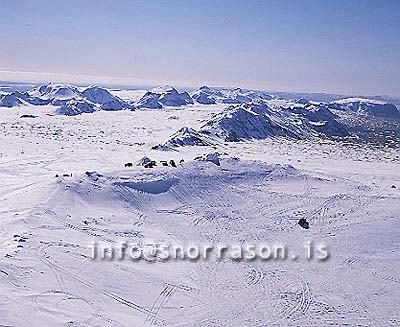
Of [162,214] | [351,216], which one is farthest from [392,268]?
[162,214]

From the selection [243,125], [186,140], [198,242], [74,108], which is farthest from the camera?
[74,108]

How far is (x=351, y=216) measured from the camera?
2650 cm

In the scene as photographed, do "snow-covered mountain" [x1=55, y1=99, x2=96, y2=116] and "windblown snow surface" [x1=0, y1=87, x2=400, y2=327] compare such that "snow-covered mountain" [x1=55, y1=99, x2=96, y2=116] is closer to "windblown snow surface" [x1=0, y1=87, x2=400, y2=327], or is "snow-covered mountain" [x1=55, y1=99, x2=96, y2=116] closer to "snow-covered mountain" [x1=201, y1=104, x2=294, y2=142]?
"snow-covered mountain" [x1=201, y1=104, x2=294, y2=142]

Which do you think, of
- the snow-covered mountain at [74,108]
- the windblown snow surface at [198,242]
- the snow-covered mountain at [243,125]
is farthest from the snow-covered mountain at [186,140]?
the snow-covered mountain at [74,108]

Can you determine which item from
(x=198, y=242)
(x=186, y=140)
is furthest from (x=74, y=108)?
(x=198, y=242)

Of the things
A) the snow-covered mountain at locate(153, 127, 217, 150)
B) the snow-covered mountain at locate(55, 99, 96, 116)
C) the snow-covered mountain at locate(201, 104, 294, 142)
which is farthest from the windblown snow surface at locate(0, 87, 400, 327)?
the snow-covered mountain at locate(55, 99, 96, 116)

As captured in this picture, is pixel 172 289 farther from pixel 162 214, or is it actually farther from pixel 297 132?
pixel 297 132

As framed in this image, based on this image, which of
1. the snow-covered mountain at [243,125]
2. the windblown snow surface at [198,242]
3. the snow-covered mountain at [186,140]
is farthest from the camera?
the snow-covered mountain at [243,125]

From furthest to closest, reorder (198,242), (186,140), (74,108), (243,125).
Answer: (74,108) → (243,125) → (186,140) → (198,242)

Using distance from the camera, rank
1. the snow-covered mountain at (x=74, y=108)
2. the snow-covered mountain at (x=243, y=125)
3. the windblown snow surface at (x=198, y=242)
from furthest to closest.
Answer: the snow-covered mountain at (x=74, y=108) < the snow-covered mountain at (x=243, y=125) < the windblown snow surface at (x=198, y=242)

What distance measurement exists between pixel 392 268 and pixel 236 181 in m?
14.2

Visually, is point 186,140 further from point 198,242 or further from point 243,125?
point 198,242

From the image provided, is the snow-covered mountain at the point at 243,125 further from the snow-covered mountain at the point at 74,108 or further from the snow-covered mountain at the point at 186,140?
the snow-covered mountain at the point at 74,108

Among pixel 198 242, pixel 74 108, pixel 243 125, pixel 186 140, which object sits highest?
pixel 74 108
